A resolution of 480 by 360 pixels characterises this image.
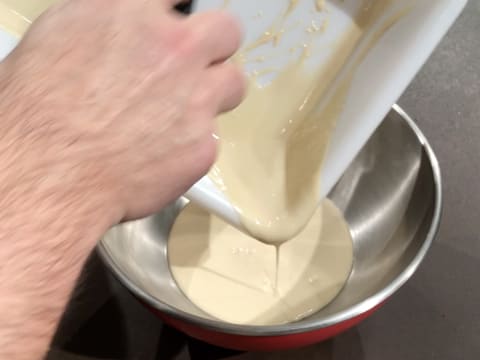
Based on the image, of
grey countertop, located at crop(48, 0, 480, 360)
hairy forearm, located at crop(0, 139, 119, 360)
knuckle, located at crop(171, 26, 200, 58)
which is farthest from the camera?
grey countertop, located at crop(48, 0, 480, 360)

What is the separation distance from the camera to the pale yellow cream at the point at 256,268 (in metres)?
0.89

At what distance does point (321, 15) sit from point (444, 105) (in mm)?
405

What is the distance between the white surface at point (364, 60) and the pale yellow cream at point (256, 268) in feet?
0.66

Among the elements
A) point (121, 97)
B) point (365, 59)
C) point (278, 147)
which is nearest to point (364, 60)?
point (365, 59)

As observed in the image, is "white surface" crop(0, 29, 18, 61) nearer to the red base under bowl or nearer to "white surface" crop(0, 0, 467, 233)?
"white surface" crop(0, 0, 467, 233)

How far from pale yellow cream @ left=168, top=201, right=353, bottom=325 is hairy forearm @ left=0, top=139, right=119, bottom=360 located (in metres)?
0.43

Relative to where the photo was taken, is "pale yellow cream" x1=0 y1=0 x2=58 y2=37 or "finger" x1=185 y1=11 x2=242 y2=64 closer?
"finger" x1=185 y1=11 x2=242 y2=64

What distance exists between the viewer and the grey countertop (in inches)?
31.2

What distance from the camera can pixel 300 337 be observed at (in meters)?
0.68

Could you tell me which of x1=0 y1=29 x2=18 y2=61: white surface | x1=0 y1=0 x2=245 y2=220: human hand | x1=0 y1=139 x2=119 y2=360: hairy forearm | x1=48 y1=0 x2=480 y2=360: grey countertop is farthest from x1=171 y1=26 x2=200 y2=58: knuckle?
x1=48 y1=0 x2=480 y2=360: grey countertop

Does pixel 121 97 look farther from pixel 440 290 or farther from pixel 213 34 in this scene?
pixel 440 290

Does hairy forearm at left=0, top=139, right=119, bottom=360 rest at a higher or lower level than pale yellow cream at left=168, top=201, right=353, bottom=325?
higher

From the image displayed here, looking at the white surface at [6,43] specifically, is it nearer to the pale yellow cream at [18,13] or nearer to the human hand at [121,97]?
the pale yellow cream at [18,13]

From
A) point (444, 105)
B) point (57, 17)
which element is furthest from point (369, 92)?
point (444, 105)
